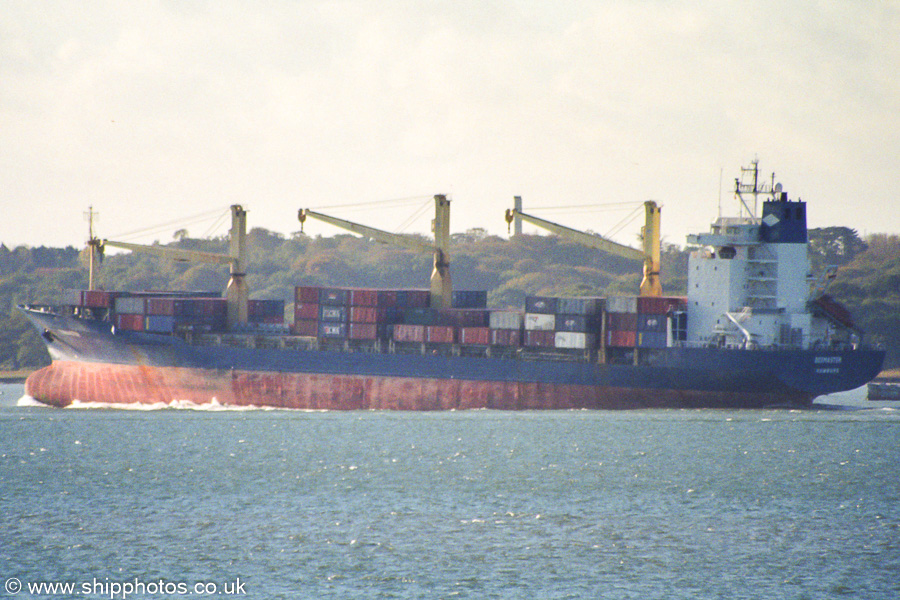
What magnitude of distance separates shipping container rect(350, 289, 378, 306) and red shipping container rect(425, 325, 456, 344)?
3.96 meters

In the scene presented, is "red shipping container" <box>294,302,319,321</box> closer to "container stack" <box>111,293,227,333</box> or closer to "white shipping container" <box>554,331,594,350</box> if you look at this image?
"container stack" <box>111,293,227,333</box>

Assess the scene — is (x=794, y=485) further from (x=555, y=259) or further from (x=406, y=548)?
(x=555, y=259)

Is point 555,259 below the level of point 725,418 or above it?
above

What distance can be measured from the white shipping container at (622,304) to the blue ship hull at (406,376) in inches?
106

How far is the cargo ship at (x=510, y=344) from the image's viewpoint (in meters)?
53.5

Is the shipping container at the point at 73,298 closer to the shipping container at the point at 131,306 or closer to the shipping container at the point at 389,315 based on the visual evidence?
the shipping container at the point at 131,306

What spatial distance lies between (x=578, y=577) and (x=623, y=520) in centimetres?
682

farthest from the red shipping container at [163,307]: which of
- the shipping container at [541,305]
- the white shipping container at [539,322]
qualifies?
the white shipping container at [539,322]

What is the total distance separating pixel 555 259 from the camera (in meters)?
174

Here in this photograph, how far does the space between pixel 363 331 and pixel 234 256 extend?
1385 centimetres

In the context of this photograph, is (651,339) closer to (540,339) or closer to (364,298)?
(540,339)

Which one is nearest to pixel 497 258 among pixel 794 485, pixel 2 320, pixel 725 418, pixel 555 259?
pixel 555 259

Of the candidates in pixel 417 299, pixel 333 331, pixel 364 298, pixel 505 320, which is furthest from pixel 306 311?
pixel 505 320

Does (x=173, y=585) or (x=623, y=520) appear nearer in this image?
(x=173, y=585)
